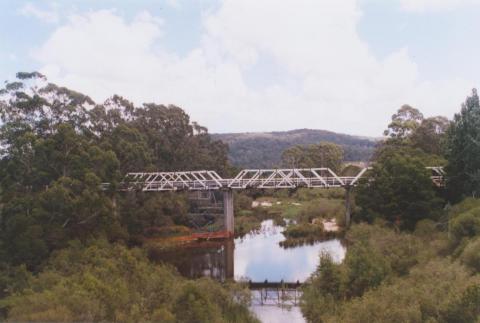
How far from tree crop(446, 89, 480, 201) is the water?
9039mm

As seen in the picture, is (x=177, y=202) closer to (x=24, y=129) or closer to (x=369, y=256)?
(x=24, y=129)

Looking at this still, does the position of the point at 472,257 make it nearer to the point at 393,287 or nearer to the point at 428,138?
the point at 393,287

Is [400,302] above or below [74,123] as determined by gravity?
below

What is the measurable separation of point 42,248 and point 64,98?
13467 millimetres

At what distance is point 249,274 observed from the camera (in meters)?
33.6

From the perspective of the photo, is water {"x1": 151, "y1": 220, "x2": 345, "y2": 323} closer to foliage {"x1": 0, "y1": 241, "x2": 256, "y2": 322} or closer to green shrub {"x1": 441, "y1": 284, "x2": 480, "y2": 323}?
foliage {"x1": 0, "y1": 241, "x2": 256, "y2": 322}

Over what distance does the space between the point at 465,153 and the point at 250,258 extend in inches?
631

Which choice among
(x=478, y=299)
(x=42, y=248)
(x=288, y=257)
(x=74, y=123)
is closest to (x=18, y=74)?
(x=74, y=123)

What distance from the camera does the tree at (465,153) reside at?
1416 inches

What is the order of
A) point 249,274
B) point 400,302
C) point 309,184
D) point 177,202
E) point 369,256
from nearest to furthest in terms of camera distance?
point 400,302 → point 369,256 → point 249,274 → point 309,184 → point 177,202

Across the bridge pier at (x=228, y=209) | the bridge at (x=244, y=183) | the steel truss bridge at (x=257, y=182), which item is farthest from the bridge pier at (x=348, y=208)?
the bridge pier at (x=228, y=209)

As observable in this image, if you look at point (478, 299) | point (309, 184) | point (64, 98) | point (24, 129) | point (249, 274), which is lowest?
point (249, 274)

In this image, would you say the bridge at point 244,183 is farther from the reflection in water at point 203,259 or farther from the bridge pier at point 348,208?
the reflection in water at point 203,259

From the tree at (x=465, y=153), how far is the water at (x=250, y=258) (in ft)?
29.7
